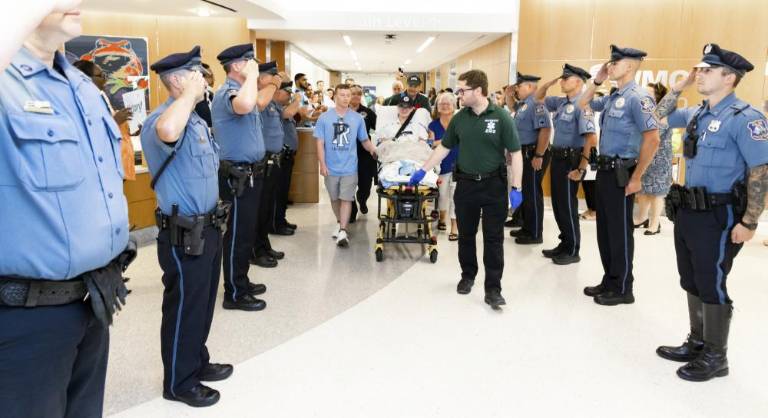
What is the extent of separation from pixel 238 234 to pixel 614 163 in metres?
2.74

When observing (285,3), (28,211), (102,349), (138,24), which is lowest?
(102,349)

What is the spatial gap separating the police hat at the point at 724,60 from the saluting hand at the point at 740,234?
852 millimetres

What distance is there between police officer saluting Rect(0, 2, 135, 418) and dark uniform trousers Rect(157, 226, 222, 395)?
1.05 m

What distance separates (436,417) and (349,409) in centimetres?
42

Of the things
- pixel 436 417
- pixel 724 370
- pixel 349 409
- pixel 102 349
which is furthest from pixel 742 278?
pixel 102 349

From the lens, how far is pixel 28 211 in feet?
4.41

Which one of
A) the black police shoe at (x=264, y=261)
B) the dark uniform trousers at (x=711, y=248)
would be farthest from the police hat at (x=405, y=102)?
the dark uniform trousers at (x=711, y=248)

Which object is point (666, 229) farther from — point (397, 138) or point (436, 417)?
point (436, 417)

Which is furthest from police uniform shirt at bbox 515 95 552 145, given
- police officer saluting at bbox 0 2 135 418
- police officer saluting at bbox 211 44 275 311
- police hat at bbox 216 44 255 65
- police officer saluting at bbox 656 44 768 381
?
police officer saluting at bbox 0 2 135 418

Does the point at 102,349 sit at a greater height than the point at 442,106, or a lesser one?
lesser

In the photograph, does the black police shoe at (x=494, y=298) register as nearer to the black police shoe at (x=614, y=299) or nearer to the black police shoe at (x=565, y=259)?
the black police shoe at (x=614, y=299)

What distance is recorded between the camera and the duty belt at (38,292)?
4.43 ft

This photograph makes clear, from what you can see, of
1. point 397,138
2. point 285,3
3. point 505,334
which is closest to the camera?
point 505,334

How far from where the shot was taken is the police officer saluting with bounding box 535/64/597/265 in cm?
505
